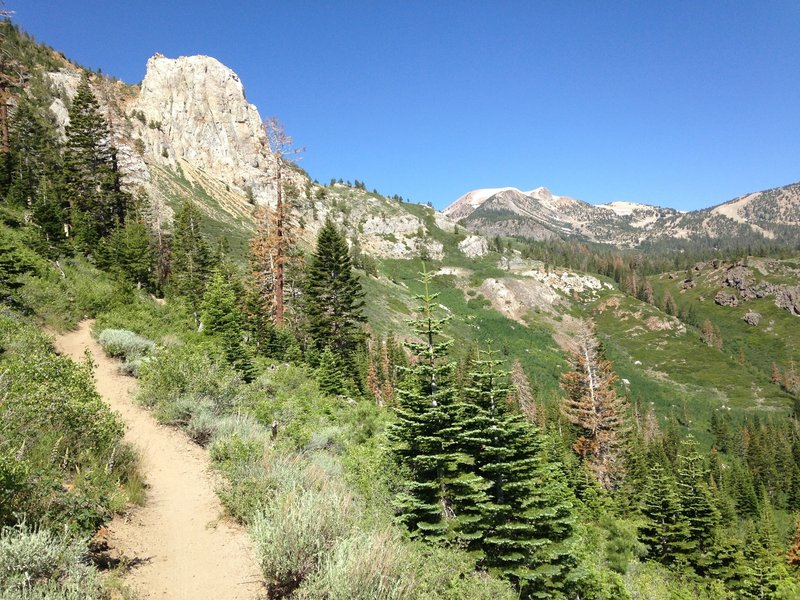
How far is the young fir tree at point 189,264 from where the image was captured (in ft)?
115

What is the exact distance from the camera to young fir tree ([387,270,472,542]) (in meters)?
9.78

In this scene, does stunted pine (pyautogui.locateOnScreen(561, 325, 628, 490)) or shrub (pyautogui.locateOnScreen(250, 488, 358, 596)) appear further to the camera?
stunted pine (pyautogui.locateOnScreen(561, 325, 628, 490))

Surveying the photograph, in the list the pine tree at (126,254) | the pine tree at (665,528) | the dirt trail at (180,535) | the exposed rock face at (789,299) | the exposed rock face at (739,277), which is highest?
the exposed rock face at (739,277)

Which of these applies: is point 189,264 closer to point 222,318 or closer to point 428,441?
point 222,318

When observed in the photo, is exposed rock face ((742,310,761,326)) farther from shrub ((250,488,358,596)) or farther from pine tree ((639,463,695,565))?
shrub ((250,488,358,596))

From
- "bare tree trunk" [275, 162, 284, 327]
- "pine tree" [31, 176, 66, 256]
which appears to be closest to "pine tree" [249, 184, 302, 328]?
"bare tree trunk" [275, 162, 284, 327]

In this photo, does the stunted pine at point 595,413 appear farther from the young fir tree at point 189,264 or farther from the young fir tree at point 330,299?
the young fir tree at point 189,264

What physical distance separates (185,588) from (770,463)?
103546 millimetres

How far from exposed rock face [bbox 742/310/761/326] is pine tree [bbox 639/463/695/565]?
182 m

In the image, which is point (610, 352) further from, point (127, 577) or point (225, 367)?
point (127, 577)

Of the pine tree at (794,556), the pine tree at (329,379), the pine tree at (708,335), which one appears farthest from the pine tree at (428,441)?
the pine tree at (708,335)

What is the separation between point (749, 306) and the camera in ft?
579

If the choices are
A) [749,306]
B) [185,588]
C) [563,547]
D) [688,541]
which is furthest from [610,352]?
[185,588]

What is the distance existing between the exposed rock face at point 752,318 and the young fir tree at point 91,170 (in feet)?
659
